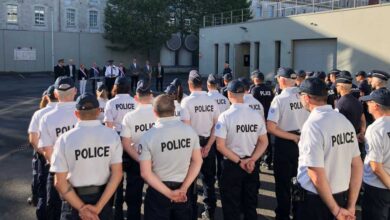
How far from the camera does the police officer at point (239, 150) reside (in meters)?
4.80

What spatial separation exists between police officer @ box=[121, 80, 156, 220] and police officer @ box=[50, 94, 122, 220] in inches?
41.2

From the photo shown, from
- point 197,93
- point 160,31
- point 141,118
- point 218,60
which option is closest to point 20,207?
point 141,118

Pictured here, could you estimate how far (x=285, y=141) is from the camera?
5.68 metres

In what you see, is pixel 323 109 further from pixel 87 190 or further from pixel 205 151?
pixel 205 151

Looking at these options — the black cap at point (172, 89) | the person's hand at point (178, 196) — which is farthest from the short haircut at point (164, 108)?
the black cap at point (172, 89)

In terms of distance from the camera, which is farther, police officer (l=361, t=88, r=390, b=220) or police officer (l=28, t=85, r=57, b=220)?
police officer (l=28, t=85, r=57, b=220)

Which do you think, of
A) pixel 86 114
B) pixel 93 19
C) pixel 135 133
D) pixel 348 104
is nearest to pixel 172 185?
pixel 86 114

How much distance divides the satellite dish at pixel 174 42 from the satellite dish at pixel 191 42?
846mm

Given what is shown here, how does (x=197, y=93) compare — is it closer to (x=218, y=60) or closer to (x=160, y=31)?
(x=218, y=60)

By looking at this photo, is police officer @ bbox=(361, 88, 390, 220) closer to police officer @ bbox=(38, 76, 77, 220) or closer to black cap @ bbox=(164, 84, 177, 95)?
black cap @ bbox=(164, 84, 177, 95)

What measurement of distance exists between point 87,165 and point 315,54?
77.0 ft

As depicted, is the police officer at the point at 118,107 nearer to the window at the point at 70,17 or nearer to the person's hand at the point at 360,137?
the person's hand at the point at 360,137

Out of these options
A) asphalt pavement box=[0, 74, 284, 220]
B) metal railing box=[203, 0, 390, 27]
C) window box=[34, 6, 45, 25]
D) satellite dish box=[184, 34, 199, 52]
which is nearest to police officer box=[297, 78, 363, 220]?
asphalt pavement box=[0, 74, 284, 220]

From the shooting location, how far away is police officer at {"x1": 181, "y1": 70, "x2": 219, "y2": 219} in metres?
5.96
